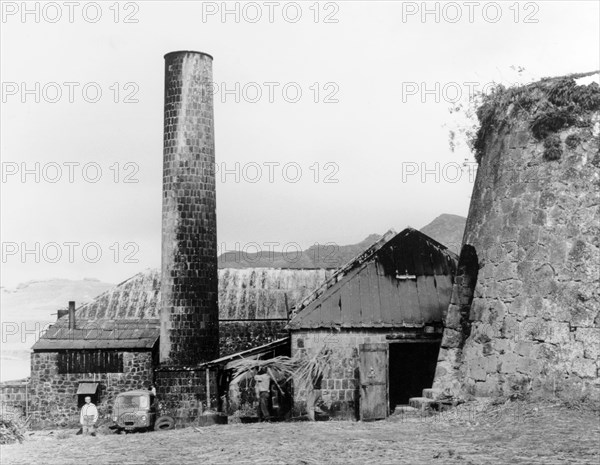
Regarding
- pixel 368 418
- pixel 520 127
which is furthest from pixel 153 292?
pixel 520 127

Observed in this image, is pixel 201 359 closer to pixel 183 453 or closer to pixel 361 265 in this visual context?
pixel 361 265

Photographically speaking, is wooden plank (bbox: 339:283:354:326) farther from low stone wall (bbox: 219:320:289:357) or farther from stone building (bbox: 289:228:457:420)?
low stone wall (bbox: 219:320:289:357)

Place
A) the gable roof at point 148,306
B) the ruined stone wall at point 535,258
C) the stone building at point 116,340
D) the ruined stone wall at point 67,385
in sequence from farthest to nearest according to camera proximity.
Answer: the gable roof at point 148,306 → the stone building at point 116,340 → the ruined stone wall at point 67,385 → the ruined stone wall at point 535,258

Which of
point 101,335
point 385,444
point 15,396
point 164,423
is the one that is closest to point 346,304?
point 164,423

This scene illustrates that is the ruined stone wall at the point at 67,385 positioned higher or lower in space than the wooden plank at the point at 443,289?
lower

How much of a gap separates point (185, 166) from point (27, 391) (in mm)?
10348

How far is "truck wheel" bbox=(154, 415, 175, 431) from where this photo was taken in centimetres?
2239

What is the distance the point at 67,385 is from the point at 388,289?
13.8 m

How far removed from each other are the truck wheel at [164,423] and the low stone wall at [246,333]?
6.19m

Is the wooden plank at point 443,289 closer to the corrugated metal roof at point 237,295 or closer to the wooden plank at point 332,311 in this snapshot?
the wooden plank at point 332,311

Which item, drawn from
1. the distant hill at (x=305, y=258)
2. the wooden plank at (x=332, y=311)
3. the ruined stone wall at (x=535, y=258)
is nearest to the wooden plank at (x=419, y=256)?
the wooden plank at (x=332, y=311)

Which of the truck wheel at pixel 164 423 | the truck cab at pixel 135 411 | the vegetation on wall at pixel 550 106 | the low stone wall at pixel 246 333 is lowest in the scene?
A: the truck wheel at pixel 164 423

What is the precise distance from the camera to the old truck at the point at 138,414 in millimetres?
21766

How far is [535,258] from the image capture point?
11594mm
